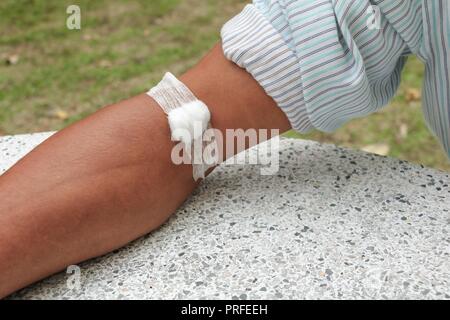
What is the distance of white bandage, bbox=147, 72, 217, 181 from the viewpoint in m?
0.85

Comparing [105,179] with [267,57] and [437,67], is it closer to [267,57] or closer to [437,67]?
[267,57]

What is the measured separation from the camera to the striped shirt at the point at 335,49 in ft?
2.60

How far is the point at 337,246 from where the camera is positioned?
2.77ft

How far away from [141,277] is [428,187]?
476mm

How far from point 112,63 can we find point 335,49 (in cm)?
165

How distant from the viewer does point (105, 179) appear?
81cm

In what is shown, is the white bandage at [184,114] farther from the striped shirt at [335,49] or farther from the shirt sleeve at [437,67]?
the shirt sleeve at [437,67]

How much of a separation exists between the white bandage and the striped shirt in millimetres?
84

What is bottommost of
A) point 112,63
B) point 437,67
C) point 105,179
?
point 105,179

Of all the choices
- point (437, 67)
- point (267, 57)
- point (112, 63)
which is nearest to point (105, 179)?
point (267, 57)

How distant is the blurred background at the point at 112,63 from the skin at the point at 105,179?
103cm

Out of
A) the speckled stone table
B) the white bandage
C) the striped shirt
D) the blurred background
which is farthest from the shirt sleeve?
the blurred background

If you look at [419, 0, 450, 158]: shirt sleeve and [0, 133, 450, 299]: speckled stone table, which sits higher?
[419, 0, 450, 158]: shirt sleeve

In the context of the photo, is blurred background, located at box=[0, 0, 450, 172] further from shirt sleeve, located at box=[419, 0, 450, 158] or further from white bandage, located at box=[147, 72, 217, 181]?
white bandage, located at box=[147, 72, 217, 181]
